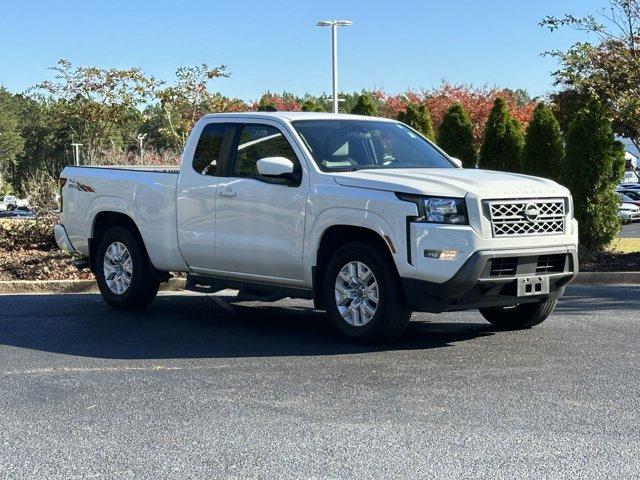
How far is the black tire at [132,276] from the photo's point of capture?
1054 centimetres

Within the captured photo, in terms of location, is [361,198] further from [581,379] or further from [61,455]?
[61,455]

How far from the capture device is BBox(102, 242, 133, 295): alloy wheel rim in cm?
1070

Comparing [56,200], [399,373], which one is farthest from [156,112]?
[399,373]

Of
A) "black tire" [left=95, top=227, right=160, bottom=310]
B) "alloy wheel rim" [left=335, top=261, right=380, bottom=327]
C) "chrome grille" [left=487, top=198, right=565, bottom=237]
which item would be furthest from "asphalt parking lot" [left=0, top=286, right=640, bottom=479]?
"chrome grille" [left=487, top=198, right=565, bottom=237]

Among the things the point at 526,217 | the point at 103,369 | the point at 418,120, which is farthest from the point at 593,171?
the point at 103,369

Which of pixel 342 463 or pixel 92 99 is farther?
pixel 92 99

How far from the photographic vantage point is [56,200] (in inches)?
653

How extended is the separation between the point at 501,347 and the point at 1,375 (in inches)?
158

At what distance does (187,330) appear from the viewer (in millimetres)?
9594

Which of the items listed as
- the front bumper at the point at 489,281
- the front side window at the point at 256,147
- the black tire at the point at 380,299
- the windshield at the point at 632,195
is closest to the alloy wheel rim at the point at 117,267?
the front side window at the point at 256,147

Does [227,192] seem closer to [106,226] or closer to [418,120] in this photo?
[106,226]

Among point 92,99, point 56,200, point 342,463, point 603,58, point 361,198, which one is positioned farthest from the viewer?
point 92,99

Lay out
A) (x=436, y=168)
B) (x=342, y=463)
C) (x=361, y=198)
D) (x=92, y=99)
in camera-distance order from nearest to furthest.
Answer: (x=342, y=463), (x=361, y=198), (x=436, y=168), (x=92, y=99)

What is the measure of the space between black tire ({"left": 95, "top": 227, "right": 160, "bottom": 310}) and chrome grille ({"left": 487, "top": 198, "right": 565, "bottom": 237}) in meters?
4.08
